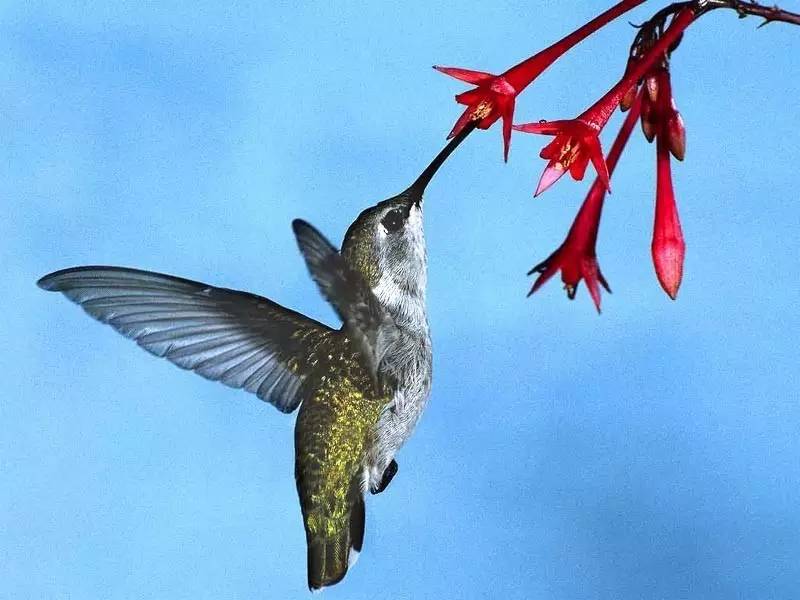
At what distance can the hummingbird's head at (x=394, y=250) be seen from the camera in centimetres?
54

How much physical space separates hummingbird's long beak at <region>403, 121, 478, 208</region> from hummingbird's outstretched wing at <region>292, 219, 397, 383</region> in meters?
0.06

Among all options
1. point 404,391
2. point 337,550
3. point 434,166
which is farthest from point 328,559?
point 434,166

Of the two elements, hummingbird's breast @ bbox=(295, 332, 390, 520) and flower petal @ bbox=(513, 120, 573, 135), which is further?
hummingbird's breast @ bbox=(295, 332, 390, 520)

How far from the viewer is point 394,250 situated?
55 centimetres

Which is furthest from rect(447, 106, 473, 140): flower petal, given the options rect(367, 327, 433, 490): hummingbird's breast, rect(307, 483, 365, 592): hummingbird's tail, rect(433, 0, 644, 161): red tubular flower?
rect(307, 483, 365, 592): hummingbird's tail

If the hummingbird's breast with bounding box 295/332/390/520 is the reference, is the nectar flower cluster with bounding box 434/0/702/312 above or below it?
above

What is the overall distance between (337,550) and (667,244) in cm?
28

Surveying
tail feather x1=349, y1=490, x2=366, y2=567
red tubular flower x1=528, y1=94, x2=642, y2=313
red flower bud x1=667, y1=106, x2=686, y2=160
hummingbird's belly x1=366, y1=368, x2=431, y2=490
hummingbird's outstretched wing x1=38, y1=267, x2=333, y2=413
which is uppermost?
red flower bud x1=667, y1=106, x2=686, y2=160

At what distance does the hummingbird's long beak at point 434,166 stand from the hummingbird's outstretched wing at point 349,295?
60 millimetres

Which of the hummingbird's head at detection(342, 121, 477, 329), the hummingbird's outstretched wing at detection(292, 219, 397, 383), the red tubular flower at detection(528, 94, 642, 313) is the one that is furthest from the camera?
the red tubular flower at detection(528, 94, 642, 313)

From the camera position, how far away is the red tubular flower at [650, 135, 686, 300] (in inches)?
23.0

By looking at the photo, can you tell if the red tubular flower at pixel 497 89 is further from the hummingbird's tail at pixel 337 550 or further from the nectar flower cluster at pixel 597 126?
the hummingbird's tail at pixel 337 550

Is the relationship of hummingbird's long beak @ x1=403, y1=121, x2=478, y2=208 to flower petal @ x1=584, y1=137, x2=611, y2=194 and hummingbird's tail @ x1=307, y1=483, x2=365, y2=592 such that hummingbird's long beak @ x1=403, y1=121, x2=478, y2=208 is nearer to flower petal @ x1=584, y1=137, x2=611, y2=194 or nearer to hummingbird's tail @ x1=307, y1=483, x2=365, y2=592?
flower petal @ x1=584, y1=137, x2=611, y2=194

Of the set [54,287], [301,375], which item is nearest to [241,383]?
[301,375]
